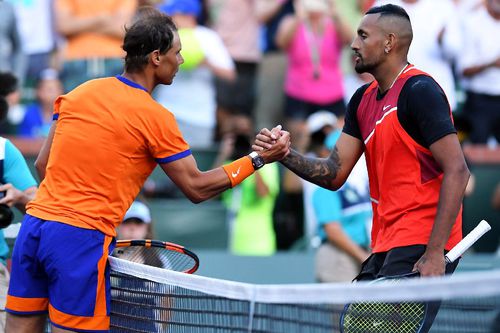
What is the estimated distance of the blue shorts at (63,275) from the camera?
544cm

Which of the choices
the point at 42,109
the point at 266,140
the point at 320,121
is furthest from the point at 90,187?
the point at 42,109

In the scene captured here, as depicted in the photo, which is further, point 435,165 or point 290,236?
point 290,236

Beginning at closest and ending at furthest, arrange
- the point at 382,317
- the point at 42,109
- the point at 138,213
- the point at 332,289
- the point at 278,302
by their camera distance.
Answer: the point at 332,289 → the point at 278,302 → the point at 382,317 → the point at 138,213 → the point at 42,109

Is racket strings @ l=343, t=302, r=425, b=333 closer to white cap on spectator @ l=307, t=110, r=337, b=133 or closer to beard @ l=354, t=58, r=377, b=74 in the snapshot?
beard @ l=354, t=58, r=377, b=74

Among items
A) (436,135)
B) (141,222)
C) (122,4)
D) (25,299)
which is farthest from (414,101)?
(122,4)

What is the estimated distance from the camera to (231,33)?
11859 millimetres

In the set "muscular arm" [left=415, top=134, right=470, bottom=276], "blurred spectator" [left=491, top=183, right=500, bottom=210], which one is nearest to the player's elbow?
"muscular arm" [left=415, top=134, right=470, bottom=276]

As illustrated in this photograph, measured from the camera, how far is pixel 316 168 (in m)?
6.43

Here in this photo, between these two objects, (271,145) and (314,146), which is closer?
(271,145)

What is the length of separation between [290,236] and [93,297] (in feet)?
19.3

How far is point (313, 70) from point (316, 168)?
5119mm

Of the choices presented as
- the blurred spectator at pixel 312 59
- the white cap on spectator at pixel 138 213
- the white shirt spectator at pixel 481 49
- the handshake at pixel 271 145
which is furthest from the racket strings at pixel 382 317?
the white shirt spectator at pixel 481 49

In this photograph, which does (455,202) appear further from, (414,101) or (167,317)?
(167,317)

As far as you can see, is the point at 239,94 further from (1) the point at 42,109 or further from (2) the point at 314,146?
(1) the point at 42,109
